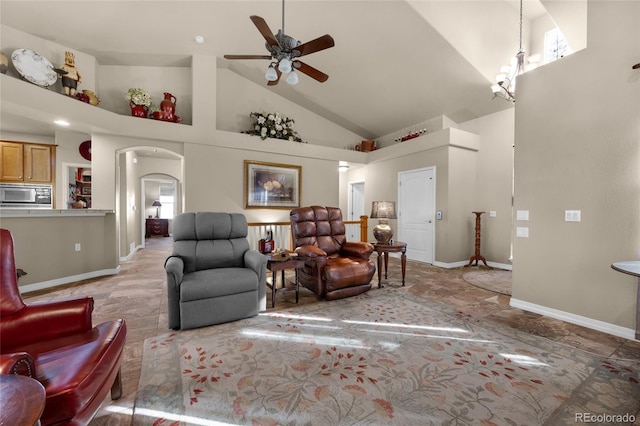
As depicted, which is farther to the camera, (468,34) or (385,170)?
(385,170)

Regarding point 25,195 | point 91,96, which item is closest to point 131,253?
point 25,195

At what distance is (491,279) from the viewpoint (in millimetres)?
4344

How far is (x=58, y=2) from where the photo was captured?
3.52 meters

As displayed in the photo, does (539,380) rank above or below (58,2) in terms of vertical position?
below

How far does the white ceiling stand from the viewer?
3.87m

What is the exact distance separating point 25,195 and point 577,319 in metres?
8.98

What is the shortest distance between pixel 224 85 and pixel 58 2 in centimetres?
259

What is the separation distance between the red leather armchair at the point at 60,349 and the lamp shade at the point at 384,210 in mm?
3205

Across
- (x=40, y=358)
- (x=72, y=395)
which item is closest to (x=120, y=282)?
(x=40, y=358)

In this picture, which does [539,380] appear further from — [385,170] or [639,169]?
[385,170]

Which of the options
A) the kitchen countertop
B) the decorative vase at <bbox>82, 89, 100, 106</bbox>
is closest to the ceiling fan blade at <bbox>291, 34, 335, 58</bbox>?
the decorative vase at <bbox>82, 89, 100, 106</bbox>

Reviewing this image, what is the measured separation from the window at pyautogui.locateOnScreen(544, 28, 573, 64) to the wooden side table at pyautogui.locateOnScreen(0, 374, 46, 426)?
23.5ft

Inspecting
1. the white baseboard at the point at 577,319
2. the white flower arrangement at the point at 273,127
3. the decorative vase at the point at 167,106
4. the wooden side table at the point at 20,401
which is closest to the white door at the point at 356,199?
the white flower arrangement at the point at 273,127

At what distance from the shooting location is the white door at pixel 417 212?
18.4ft
